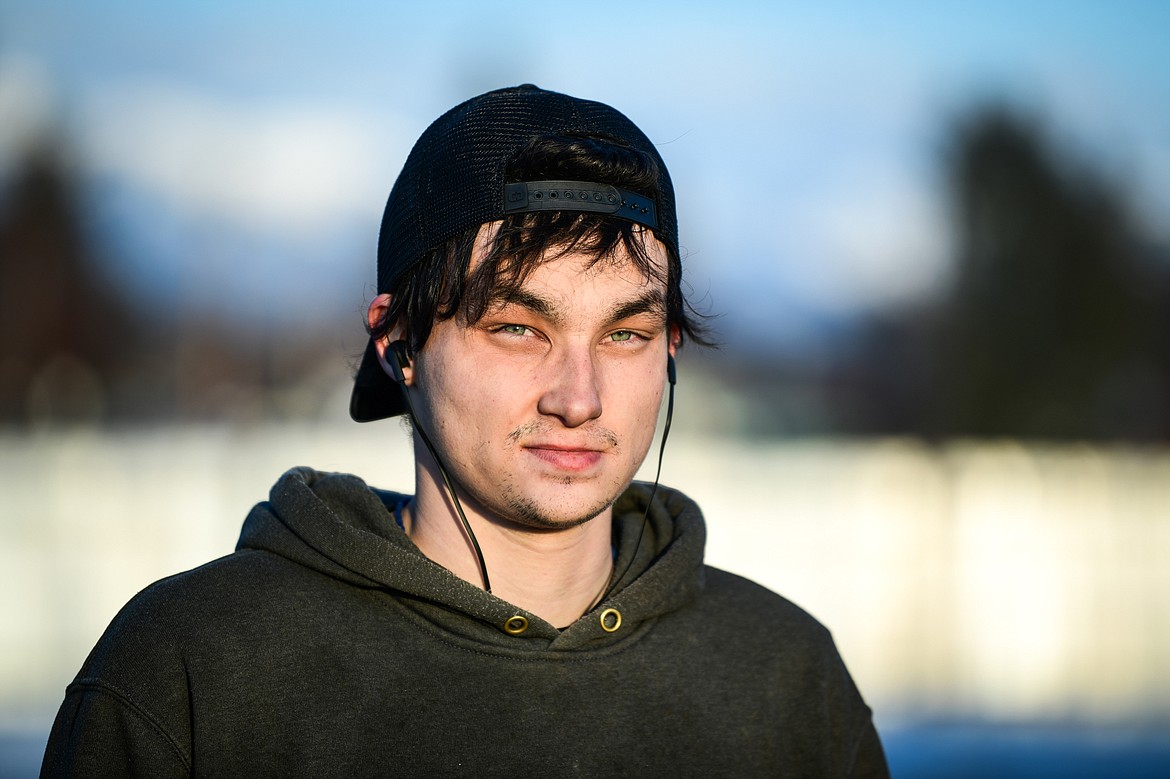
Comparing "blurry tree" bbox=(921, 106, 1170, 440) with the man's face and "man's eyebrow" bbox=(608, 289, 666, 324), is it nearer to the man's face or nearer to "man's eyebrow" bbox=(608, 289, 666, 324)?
"man's eyebrow" bbox=(608, 289, 666, 324)

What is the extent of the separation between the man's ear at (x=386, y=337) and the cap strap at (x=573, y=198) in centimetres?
37

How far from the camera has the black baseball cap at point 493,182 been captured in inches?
88.0

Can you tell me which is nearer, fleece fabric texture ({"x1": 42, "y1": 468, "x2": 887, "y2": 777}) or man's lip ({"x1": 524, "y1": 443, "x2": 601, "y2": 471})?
fleece fabric texture ({"x1": 42, "y1": 468, "x2": 887, "y2": 777})

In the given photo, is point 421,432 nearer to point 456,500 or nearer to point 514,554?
point 456,500

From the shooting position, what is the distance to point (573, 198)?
7.37 feet

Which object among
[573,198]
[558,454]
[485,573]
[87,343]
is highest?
[573,198]

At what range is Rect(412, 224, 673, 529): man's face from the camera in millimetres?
2182

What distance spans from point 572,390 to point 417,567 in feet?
1.46

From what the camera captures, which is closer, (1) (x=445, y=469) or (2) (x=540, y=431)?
(2) (x=540, y=431)

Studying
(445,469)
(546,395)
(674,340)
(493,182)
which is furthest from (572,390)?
(674,340)

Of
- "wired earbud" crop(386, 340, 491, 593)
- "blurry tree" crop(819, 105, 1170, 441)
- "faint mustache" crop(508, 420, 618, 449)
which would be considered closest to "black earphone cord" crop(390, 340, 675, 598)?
"wired earbud" crop(386, 340, 491, 593)

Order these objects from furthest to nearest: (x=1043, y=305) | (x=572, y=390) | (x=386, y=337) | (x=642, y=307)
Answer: (x=1043, y=305) < (x=386, y=337) < (x=642, y=307) < (x=572, y=390)

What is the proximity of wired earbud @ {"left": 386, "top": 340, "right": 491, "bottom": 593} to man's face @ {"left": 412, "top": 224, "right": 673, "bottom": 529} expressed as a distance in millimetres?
37

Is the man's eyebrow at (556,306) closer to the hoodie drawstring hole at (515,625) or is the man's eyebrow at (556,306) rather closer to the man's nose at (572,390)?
the man's nose at (572,390)
